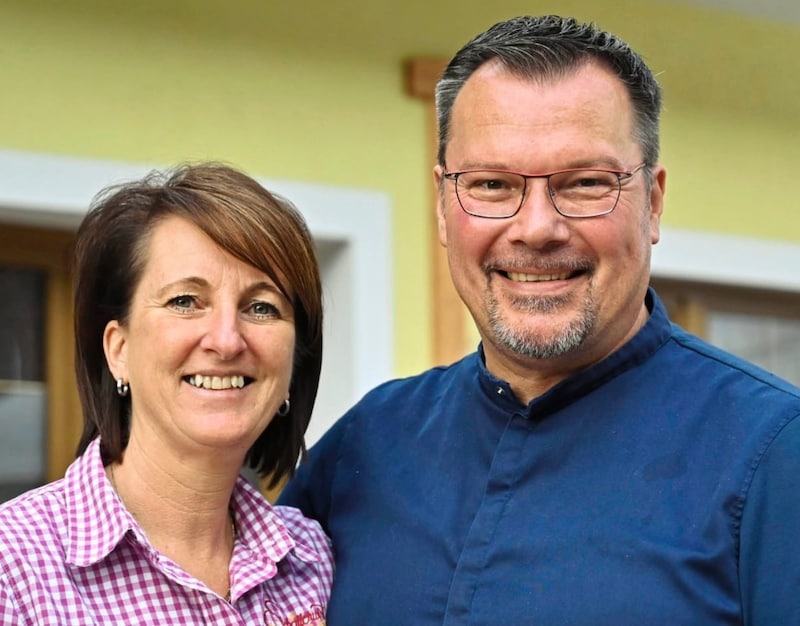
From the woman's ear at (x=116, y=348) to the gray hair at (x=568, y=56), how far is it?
71 cm

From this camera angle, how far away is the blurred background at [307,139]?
3.46 metres

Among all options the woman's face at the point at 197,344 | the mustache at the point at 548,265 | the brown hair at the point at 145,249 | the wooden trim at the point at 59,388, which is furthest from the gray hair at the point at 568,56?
the wooden trim at the point at 59,388

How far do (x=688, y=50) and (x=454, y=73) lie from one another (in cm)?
236

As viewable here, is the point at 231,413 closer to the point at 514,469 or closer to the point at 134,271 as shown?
the point at 134,271

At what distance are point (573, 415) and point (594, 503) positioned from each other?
167 millimetres

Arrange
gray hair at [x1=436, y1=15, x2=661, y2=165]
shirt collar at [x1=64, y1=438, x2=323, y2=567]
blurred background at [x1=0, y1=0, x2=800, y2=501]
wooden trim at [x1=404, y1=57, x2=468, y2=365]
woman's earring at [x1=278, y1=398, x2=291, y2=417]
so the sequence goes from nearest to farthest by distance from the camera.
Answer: shirt collar at [x1=64, y1=438, x2=323, y2=567]
gray hair at [x1=436, y1=15, x2=661, y2=165]
woman's earring at [x1=278, y1=398, x2=291, y2=417]
blurred background at [x1=0, y1=0, x2=800, y2=501]
wooden trim at [x1=404, y1=57, x2=468, y2=365]

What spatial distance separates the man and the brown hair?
275 mm

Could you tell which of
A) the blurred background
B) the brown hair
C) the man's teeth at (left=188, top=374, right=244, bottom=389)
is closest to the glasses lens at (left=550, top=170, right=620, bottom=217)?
the brown hair

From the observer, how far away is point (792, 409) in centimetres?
191

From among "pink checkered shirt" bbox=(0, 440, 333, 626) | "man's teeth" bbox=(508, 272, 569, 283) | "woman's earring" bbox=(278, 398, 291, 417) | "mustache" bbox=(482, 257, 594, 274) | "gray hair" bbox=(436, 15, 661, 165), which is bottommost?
"pink checkered shirt" bbox=(0, 440, 333, 626)

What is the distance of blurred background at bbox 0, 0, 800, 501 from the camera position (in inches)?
136

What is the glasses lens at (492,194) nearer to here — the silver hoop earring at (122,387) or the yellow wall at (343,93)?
the silver hoop earring at (122,387)

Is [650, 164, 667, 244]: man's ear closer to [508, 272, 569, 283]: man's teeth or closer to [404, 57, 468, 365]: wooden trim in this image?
[508, 272, 569, 283]: man's teeth

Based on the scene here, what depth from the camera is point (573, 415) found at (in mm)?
2113
